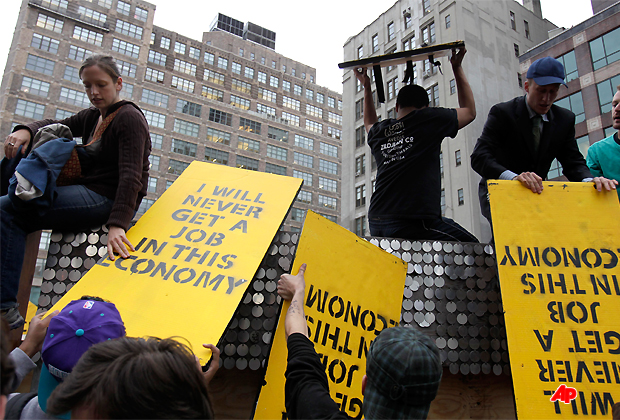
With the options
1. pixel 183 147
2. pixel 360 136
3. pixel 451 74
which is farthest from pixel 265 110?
pixel 451 74

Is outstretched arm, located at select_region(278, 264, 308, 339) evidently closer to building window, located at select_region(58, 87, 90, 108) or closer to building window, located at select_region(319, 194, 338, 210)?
building window, located at select_region(58, 87, 90, 108)

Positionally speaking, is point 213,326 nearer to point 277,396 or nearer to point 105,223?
point 277,396

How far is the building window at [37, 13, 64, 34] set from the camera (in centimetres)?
4738

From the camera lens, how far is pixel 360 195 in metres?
43.4

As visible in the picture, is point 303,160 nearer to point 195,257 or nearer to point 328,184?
point 328,184

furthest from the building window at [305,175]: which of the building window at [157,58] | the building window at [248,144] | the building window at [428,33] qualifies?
the building window at [428,33]

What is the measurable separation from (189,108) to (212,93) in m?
5.37

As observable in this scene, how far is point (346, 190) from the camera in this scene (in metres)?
45.0

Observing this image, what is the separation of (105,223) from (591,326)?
317 cm

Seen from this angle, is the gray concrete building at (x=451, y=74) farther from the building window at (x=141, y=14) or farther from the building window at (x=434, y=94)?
the building window at (x=141, y=14)

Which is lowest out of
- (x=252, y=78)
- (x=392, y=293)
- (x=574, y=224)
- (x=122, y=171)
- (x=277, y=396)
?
(x=277, y=396)

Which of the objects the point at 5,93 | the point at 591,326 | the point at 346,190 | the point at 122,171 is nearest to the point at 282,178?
the point at 122,171

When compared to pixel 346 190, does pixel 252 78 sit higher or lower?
higher

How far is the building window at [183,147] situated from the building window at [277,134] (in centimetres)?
1242
